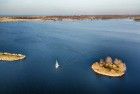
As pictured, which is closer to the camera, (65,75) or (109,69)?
(65,75)

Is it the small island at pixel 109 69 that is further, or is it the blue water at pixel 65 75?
the small island at pixel 109 69

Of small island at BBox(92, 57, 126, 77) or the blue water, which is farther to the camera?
small island at BBox(92, 57, 126, 77)

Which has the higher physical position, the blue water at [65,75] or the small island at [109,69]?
the small island at [109,69]

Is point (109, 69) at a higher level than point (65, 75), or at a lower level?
higher

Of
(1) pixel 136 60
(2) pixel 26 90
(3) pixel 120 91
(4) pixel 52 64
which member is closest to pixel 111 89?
(3) pixel 120 91

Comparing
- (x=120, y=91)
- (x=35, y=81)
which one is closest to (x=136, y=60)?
(x=120, y=91)

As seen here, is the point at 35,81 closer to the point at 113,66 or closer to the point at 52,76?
the point at 52,76

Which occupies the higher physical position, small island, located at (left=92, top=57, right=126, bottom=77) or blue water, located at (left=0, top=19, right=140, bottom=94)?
small island, located at (left=92, top=57, right=126, bottom=77)

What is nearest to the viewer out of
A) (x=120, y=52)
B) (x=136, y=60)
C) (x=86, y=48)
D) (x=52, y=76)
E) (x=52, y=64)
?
(x=52, y=76)

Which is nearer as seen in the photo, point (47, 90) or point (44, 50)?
point (47, 90)

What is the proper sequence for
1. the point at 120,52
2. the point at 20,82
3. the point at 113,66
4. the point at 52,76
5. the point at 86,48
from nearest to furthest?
the point at 20,82 < the point at 52,76 < the point at 113,66 < the point at 120,52 < the point at 86,48
